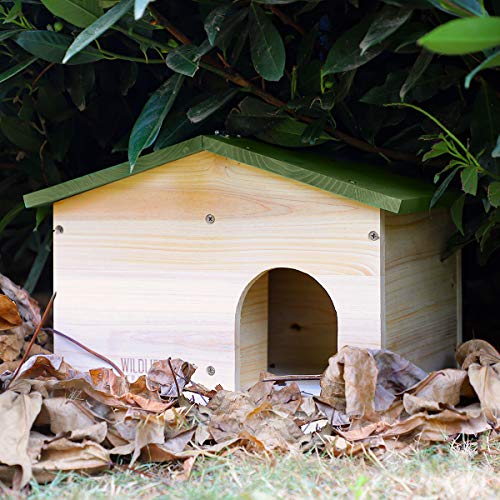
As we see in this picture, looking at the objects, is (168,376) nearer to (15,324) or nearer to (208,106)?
(15,324)

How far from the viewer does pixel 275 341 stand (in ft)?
6.85

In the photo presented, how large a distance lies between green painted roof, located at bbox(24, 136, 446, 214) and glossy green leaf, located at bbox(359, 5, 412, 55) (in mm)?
273

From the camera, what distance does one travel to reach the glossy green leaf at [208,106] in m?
1.67

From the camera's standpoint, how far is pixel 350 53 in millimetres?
1489

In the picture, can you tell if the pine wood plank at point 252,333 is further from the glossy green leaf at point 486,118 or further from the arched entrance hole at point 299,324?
the glossy green leaf at point 486,118

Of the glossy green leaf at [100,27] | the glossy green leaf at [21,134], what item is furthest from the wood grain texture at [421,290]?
the glossy green leaf at [21,134]

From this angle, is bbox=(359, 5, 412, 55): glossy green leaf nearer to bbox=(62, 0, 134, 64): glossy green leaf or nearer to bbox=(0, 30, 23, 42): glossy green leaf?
bbox=(62, 0, 134, 64): glossy green leaf

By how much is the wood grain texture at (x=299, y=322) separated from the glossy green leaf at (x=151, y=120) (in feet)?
1.97

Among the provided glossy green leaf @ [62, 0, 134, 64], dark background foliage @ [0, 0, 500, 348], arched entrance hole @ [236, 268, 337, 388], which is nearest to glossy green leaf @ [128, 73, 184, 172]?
dark background foliage @ [0, 0, 500, 348]

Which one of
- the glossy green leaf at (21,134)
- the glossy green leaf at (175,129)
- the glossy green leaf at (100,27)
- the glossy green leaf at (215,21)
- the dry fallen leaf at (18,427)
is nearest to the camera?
the dry fallen leaf at (18,427)

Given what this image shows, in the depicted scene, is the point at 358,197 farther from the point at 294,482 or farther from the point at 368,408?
the point at 294,482

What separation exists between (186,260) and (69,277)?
28 centimetres

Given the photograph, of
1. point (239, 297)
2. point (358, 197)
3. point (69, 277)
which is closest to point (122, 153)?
point (69, 277)

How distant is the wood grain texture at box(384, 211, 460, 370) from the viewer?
159 centimetres
